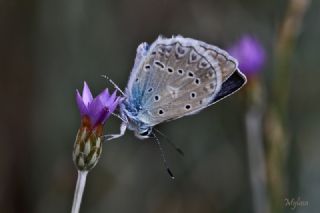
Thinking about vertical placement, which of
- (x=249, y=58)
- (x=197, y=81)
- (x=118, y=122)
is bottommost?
(x=118, y=122)

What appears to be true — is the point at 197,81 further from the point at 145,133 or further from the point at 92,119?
the point at 92,119

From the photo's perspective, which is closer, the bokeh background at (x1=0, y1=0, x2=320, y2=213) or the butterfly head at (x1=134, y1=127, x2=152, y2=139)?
the butterfly head at (x1=134, y1=127, x2=152, y2=139)

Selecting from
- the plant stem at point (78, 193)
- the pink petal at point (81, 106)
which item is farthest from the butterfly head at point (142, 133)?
the plant stem at point (78, 193)

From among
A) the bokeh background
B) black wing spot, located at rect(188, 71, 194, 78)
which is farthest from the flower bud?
the bokeh background

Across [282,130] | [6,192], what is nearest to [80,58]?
[6,192]

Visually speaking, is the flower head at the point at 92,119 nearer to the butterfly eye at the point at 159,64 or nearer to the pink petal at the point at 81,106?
the pink petal at the point at 81,106

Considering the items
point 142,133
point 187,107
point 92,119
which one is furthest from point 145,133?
point 92,119

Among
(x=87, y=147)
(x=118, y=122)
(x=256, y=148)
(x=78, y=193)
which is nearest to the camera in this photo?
(x=78, y=193)

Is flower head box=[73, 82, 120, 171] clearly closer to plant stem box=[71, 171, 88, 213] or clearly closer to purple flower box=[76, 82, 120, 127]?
purple flower box=[76, 82, 120, 127]
